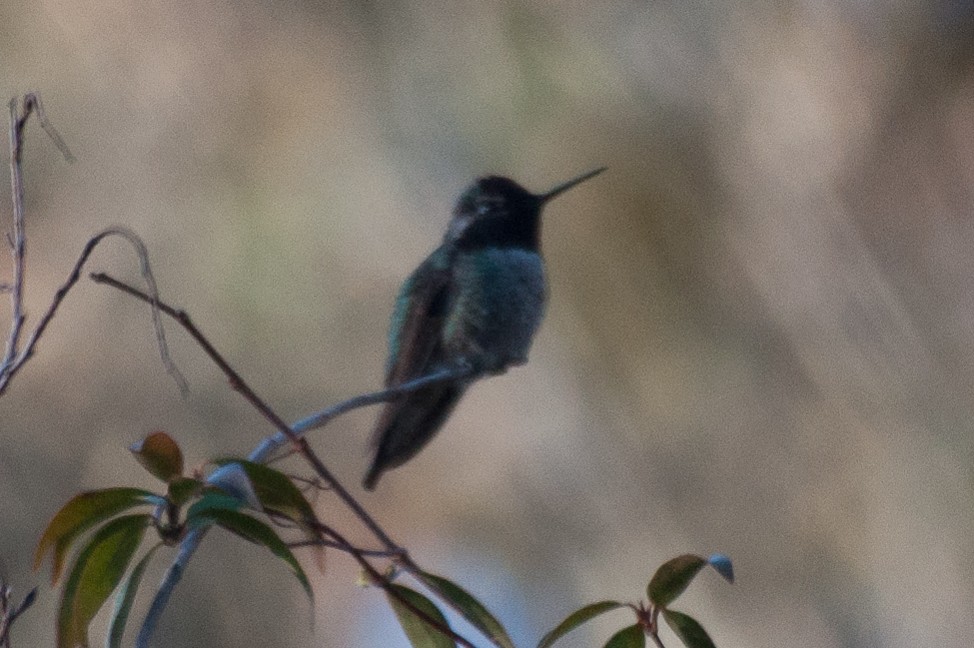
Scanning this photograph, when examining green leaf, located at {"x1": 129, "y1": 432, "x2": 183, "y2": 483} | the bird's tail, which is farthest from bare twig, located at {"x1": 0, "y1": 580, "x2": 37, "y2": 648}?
the bird's tail

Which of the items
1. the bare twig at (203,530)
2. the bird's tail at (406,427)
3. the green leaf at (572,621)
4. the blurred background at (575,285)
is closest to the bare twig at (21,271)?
the bare twig at (203,530)

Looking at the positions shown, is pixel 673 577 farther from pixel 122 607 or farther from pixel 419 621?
pixel 122 607

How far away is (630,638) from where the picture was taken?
1.41 m

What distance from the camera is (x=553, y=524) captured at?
17.2 ft

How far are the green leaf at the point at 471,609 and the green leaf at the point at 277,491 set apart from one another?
15 cm

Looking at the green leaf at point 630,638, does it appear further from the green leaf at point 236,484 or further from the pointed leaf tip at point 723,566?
the green leaf at point 236,484

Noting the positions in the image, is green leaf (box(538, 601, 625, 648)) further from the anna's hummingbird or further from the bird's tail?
the anna's hummingbird

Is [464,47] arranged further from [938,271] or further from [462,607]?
[462,607]

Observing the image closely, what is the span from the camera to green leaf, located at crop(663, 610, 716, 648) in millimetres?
1366

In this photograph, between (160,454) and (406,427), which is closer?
(160,454)

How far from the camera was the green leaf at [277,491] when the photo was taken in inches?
53.4

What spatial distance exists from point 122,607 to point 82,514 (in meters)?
0.11

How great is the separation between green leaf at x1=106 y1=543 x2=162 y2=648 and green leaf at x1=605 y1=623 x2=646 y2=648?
19.1 inches

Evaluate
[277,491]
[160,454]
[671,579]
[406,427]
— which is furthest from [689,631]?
[406,427]
